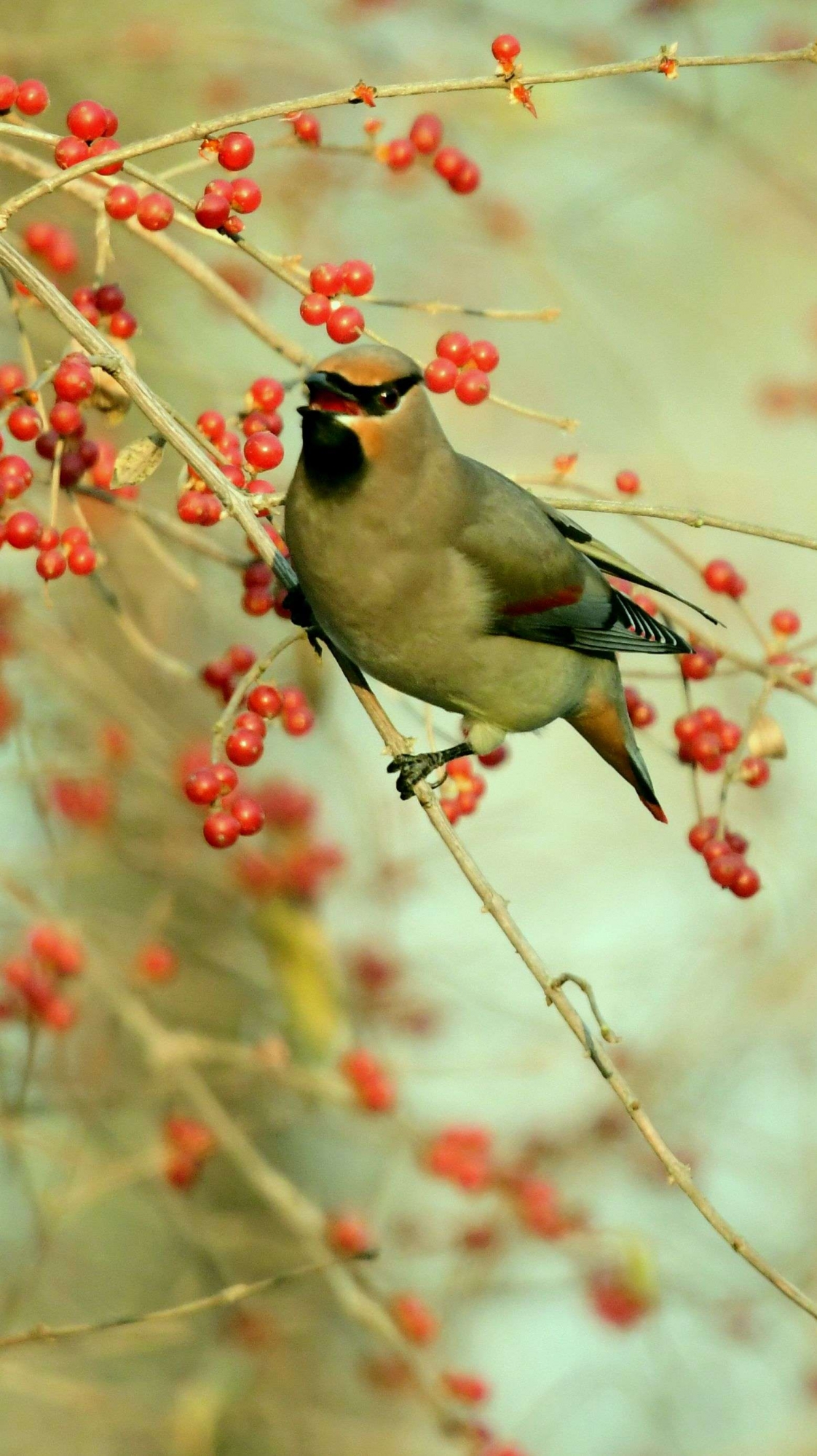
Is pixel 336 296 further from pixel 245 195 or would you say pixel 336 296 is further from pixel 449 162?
pixel 449 162

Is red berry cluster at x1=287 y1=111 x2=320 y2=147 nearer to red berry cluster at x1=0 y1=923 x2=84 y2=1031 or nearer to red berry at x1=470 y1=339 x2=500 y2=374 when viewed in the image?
red berry at x1=470 y1=339 x2=500 y2=374

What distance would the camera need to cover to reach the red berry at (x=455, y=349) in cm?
299

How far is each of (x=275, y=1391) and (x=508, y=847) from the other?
2.15 meters

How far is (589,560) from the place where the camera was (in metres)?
3.63

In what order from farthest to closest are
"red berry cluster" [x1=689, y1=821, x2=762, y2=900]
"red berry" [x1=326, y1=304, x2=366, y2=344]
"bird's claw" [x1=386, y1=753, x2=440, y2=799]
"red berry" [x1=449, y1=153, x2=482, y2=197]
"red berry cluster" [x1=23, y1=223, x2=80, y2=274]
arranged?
"red berry cluster" [x1=23, y1=223, x2=80, y2=274], "red berry" [x1=449, y1=153, x2=482, y2=197], "red berry cluster" [x1=689, y1=821, x2=762, y2=900], "bird's claw" [x1=386, y1=753, x2=440, y2=799], "red berry" [x1=326, y1=304, x2=366, y2=344]

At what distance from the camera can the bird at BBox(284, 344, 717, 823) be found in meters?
2.91

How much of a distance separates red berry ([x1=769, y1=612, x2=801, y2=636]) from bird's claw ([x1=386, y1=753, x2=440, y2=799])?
29.8 inches

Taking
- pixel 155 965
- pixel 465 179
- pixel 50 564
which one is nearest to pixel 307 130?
pixel 465 179

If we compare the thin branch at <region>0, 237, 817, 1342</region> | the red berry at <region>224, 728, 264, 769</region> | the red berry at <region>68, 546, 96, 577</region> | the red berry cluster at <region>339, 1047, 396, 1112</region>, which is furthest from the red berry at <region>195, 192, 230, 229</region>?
the red berry cluster at <region>339, 1047, 396, 1112</region>

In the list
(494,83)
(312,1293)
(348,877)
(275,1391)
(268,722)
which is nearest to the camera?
(494,83)

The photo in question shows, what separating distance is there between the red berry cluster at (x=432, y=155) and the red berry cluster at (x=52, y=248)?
2.45 feet

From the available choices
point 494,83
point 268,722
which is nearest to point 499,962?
point 268,722

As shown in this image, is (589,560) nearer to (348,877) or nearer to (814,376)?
(348,877)

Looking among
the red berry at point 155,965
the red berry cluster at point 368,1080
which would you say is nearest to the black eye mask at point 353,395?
the red berry at point 155,965
